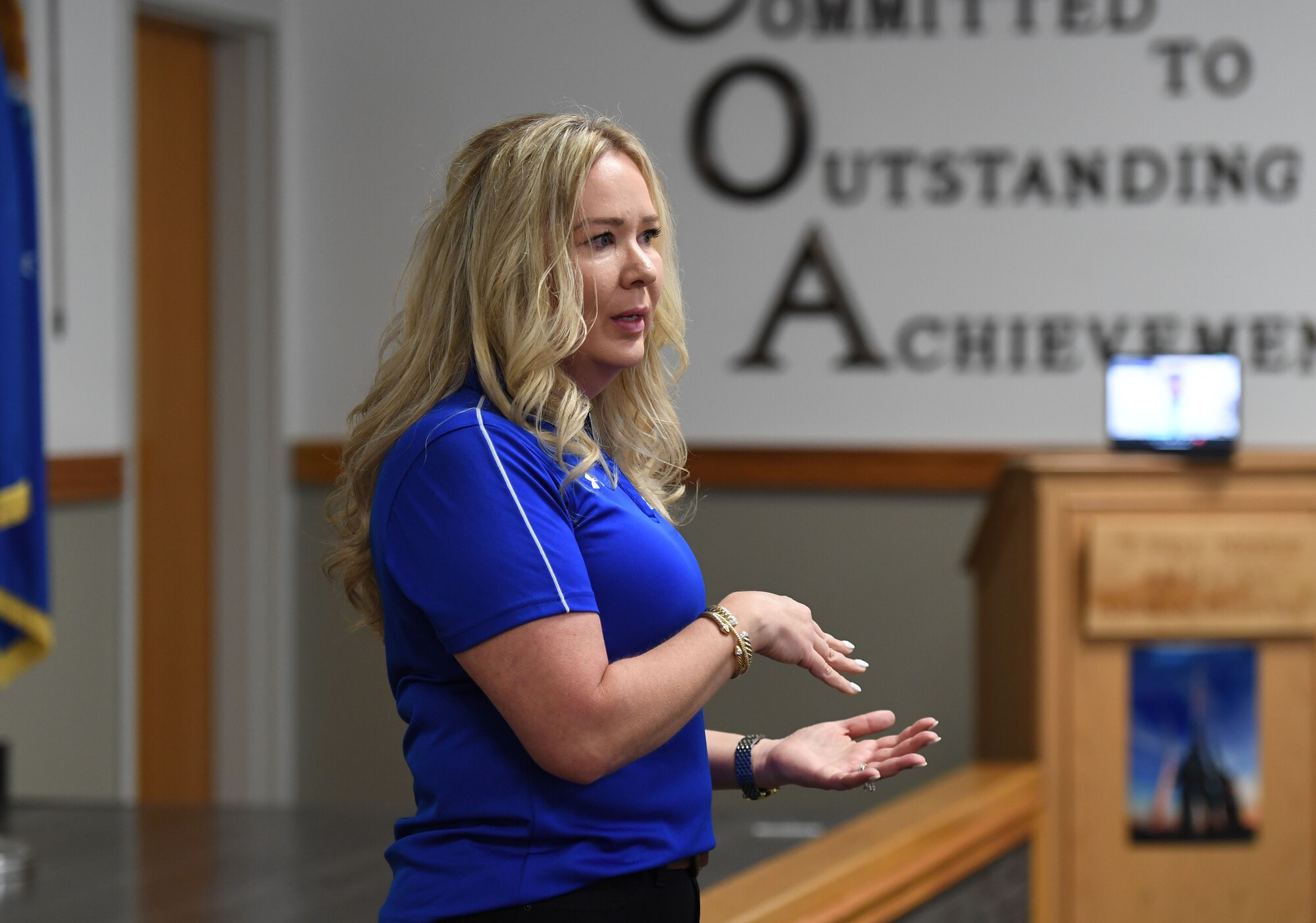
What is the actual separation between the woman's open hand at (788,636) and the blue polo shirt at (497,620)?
45 mm

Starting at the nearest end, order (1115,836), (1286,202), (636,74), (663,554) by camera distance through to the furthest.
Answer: (663,554), (1115,836), (1286,202), (636,74)

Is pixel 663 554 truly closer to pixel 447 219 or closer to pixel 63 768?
pixel 447 219

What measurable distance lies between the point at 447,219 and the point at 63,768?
143 inches

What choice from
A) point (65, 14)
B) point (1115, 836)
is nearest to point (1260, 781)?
point (1115, 836)

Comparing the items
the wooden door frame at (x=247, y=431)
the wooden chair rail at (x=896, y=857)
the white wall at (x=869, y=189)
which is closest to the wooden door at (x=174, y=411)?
the wooden door frame at (x=247, y=431)

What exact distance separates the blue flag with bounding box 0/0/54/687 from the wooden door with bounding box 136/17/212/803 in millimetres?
1483

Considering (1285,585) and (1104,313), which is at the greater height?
(1104,313)

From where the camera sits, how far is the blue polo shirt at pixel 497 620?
1203 millimetres

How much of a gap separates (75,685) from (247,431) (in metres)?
1.08

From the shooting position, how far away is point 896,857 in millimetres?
3023

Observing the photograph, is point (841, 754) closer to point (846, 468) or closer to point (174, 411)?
point (846, 468)

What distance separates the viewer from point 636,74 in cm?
507

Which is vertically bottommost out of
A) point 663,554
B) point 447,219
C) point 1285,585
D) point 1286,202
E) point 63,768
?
point 63,768

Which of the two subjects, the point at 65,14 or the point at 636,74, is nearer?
the point at 65,14
